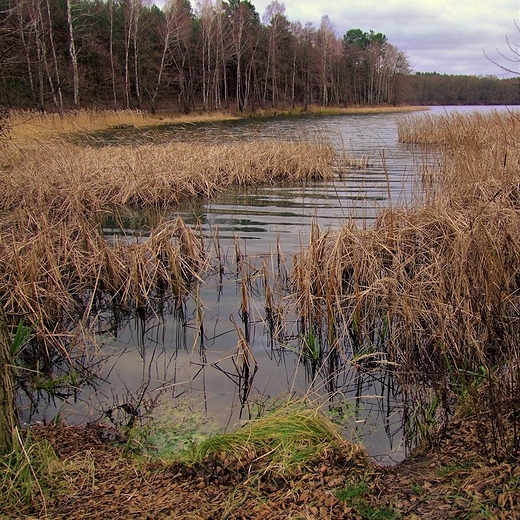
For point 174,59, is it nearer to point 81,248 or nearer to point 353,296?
point 81,248

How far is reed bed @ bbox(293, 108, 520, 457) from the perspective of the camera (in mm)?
3047

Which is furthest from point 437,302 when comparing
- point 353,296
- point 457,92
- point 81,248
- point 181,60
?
point 457,92

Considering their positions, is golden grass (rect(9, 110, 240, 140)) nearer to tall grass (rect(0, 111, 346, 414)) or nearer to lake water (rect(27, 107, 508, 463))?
tall grass (rect(0, 111, 346, 414))

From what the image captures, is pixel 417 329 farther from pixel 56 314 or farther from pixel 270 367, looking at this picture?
pixel 56 314

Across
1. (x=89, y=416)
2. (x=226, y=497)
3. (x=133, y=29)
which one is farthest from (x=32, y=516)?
(x=133, y=29)

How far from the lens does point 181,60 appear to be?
141 ft

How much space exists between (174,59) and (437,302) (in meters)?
42.1

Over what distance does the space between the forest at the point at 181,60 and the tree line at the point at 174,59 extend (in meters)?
0.09

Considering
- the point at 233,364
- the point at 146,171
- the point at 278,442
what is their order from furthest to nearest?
the point at 146,171 < the point at 233,364 < the point at 278,442

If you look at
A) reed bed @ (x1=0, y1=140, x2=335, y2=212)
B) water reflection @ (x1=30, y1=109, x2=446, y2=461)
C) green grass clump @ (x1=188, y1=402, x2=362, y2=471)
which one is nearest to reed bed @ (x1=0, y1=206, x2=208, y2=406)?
water reflection @ (x1=30, y1=109, x2=446, y2=461)

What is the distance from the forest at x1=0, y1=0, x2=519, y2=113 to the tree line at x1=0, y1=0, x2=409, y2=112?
0.31 feet

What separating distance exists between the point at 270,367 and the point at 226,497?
1.79 metres

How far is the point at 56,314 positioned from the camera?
4648 mm

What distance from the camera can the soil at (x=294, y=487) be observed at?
7.13 ft
